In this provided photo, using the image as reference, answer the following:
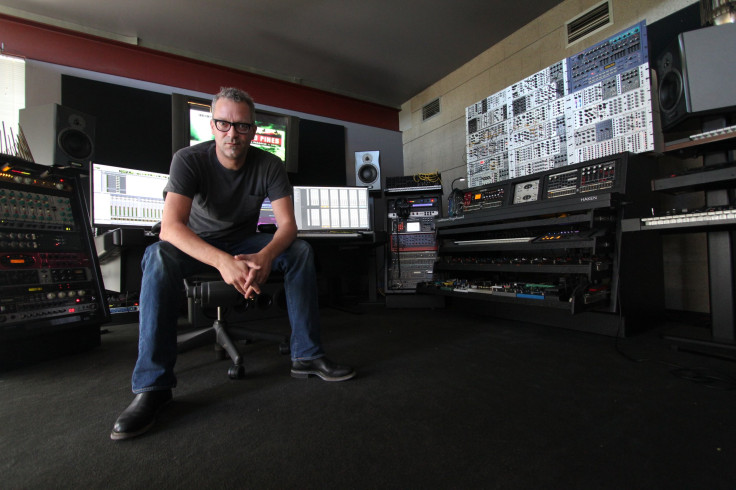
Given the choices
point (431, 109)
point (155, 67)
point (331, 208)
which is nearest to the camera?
point (331, 208)

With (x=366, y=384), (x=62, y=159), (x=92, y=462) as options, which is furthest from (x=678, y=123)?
(x=62, y=159)

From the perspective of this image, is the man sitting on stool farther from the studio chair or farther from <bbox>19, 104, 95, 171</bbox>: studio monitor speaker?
<bbox>19, 104, 95, 171</bbox>: studio monitor speaker

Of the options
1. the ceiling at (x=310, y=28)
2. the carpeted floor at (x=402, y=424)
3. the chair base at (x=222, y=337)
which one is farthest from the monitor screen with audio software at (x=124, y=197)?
the ceiling at (x=310, y=28)

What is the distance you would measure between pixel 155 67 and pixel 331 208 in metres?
2.59

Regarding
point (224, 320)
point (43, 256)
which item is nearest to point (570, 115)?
point (224, 320)

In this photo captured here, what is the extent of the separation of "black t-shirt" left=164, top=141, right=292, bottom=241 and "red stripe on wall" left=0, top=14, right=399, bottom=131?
2681 mm

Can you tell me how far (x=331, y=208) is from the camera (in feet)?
9.17

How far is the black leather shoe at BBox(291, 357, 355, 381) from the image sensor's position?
126 cm

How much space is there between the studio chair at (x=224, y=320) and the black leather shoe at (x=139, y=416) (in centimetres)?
31

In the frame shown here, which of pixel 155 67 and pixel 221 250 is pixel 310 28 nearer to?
pixel 155 67

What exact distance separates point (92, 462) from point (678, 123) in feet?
8.71

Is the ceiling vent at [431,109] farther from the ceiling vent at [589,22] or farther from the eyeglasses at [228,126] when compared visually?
the eyeglasses at [228,126]

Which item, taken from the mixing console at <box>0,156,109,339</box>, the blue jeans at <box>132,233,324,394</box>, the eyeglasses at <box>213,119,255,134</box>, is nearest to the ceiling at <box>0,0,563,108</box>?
the mixing console at <box>0,156,109,339</box>

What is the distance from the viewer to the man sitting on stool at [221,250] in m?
1.04
